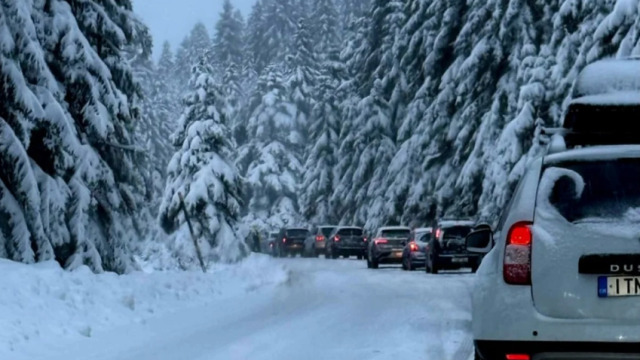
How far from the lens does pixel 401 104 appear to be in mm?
64500

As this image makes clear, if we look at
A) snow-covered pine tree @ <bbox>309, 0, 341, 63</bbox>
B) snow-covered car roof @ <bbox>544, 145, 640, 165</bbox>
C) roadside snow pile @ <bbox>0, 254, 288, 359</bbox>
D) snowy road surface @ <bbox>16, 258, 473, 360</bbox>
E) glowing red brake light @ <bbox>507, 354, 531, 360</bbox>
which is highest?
snow-covered pine tree @ <bbox>309, 0, 341, 63</bbox>

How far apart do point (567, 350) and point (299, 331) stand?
27.0ft

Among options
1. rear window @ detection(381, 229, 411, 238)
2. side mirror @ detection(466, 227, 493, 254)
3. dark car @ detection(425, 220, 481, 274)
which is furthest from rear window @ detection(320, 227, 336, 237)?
side mirror @ detection(466, 227, 493, 254)

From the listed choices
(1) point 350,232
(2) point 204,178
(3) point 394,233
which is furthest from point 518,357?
(1) point 350,232

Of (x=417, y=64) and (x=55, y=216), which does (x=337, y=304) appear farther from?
(x=417, y=64)

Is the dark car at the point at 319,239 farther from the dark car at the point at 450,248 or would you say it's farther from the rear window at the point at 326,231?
the dark car at the point at 450,248

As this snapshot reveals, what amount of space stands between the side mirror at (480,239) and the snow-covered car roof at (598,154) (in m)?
1.55

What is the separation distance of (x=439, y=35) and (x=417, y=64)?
20.9 ft

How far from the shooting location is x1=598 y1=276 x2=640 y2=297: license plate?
6734 millimetres

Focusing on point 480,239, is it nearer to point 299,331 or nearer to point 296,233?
point 299,331

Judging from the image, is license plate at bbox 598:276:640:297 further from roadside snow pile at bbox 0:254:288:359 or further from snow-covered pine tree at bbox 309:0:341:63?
snow-covered pine tree at bbox 309:0:341:63

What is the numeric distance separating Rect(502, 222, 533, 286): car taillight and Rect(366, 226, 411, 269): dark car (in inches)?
1376

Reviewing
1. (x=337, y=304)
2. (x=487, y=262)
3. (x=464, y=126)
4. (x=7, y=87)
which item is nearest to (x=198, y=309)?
(x=337, y=304)

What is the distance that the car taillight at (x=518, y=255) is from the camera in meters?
7.04
